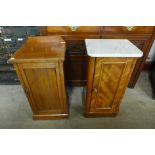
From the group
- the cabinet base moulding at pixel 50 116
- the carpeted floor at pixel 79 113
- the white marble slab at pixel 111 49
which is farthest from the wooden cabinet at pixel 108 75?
the cabinet base moulding at pixel 50 116

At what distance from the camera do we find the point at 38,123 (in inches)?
56.1

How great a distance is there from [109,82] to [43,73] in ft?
1.89

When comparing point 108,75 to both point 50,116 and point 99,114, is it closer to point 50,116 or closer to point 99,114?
point 99,114

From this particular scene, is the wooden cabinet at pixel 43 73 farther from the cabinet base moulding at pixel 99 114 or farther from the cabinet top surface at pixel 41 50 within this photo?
the cabinet base moulding at pixel 99 114

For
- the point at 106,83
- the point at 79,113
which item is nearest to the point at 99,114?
A: the point at 79,113

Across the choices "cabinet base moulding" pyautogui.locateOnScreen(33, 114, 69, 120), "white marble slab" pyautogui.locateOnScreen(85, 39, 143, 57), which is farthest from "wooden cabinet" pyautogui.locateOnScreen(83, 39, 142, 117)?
"cabinet base moulding" pyautogui.locateOnScreen(33, 114, 69, 120)

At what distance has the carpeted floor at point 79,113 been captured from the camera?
1.42 meters

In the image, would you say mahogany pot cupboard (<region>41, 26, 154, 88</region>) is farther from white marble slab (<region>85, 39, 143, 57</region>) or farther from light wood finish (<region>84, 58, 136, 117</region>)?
light wood finish (<region>84, 58, 136, 117</region>)

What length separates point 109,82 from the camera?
113cm

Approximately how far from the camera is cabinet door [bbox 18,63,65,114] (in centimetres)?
98
